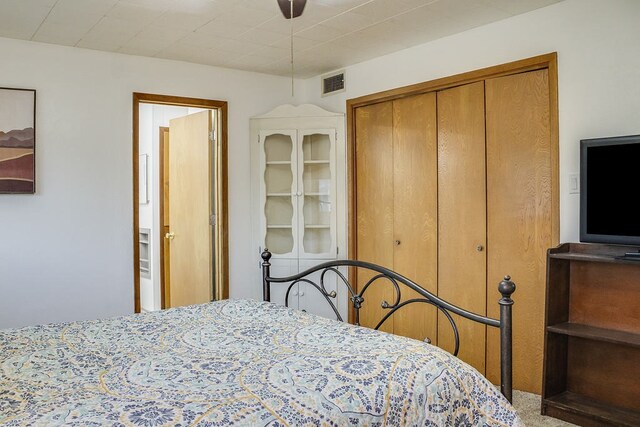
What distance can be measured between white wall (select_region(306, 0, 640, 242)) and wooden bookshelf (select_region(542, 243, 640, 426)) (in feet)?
0.75

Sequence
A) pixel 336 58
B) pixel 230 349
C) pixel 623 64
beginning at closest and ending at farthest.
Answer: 1. pixel 230 349
2. pixel 623 64
3. pixel 336 58

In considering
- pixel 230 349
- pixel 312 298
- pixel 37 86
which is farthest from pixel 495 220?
pixel 37 86

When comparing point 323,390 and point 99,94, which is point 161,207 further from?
point 323,390

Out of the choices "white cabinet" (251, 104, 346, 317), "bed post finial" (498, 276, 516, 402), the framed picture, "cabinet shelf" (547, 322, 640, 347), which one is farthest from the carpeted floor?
the framed picture

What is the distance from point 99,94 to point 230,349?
8.75 feet

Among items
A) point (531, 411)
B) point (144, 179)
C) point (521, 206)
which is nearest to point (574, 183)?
point (521, 206)

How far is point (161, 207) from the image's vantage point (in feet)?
16.9

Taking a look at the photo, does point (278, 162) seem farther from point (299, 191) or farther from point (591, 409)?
Result: point (591, 409)

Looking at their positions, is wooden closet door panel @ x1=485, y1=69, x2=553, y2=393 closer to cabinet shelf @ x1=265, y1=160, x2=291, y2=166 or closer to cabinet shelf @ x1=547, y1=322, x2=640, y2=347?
cabinet shelf @ x1=547, y1=322, x2=640, y2=347

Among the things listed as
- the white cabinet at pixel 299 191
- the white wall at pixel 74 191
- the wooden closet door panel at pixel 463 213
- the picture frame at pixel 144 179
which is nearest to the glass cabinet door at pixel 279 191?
the white cabinet at pixel 299 191

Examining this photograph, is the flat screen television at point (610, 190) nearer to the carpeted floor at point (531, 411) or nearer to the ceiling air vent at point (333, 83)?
the carpeted floor at point (531, 411)

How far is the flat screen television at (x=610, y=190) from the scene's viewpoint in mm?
2488

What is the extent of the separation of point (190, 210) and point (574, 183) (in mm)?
3031

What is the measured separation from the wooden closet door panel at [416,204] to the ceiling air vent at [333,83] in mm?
630
